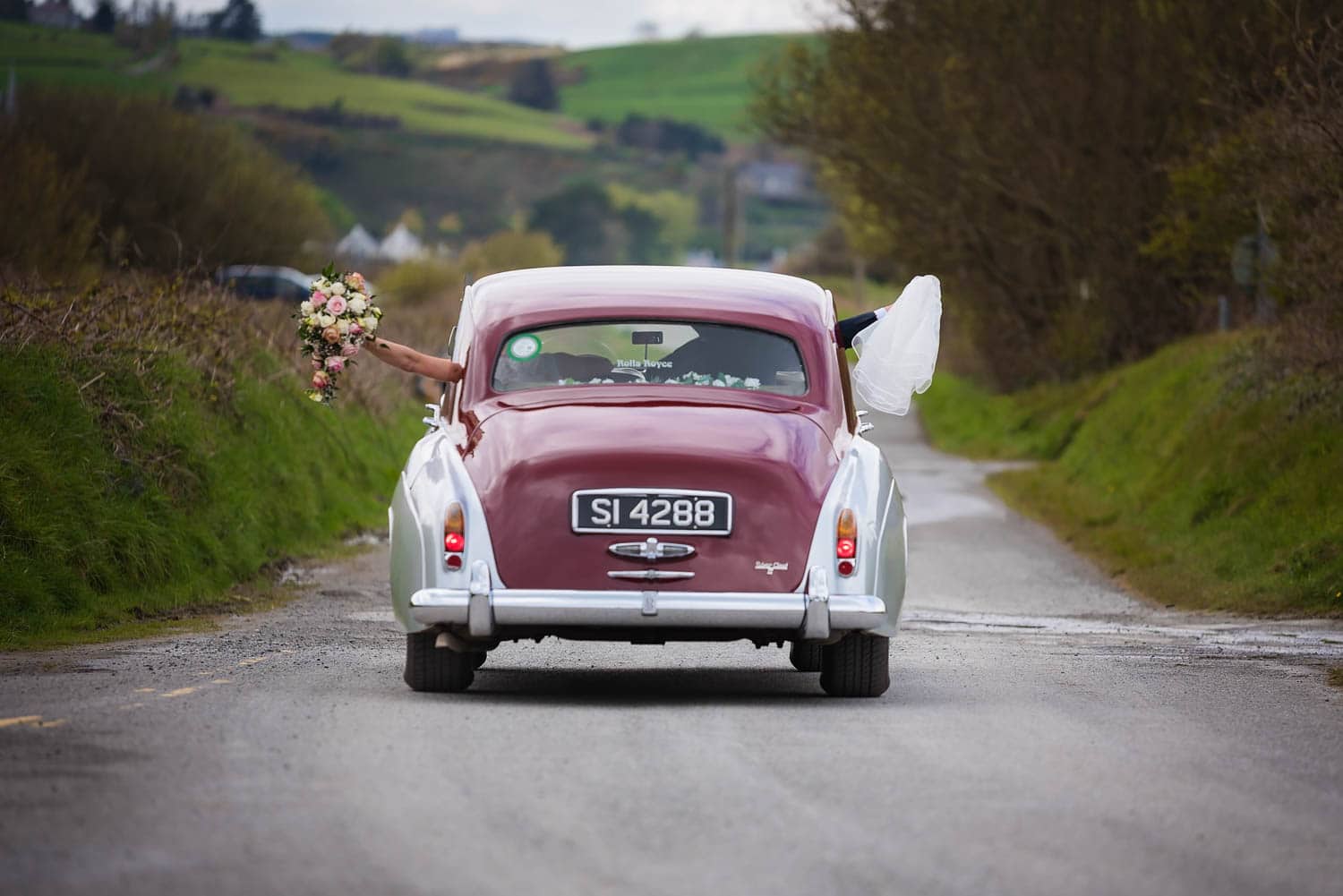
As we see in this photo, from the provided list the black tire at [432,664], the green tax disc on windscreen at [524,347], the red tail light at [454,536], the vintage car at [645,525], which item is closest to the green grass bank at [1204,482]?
the vintage car at [645,525]

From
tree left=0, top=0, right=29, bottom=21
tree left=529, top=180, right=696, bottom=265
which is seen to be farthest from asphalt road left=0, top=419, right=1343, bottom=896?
tree left=529, top=180, right=696, bottom=265

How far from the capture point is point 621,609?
10273 mm

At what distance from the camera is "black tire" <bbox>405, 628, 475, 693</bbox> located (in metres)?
10.9

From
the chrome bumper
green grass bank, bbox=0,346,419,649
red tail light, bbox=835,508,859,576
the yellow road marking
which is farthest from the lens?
green grass bank, bbox=0,346,419,649

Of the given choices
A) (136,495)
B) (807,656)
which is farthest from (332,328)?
(136,495)

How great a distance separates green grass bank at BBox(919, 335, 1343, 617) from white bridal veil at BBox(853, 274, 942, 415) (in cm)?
664

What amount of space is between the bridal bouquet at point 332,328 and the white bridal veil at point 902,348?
2.83 m

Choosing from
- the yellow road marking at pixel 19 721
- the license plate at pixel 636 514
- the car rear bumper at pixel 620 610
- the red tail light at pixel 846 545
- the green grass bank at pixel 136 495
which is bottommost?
the green grass bank at pixel 136 495

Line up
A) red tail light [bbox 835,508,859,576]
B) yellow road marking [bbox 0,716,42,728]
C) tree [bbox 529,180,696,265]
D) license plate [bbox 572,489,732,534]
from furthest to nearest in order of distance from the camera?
tree [bbox 529,180,696,265] → red tail light [bbox 835,508,859,576] → license plate [bbox 572,489,732,534] → yellow road marking [bbox 0,716,42,728]

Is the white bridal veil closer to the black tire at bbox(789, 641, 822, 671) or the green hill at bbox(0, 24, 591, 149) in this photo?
the black tire at bbox(789, 641, 822, 671)

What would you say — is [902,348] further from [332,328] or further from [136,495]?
[136,495]

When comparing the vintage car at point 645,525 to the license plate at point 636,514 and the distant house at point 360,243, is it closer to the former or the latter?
the license plate at point 636,514

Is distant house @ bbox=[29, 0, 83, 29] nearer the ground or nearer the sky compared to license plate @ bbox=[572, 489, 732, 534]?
nearer the sky

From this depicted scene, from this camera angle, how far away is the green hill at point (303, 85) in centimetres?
7350
